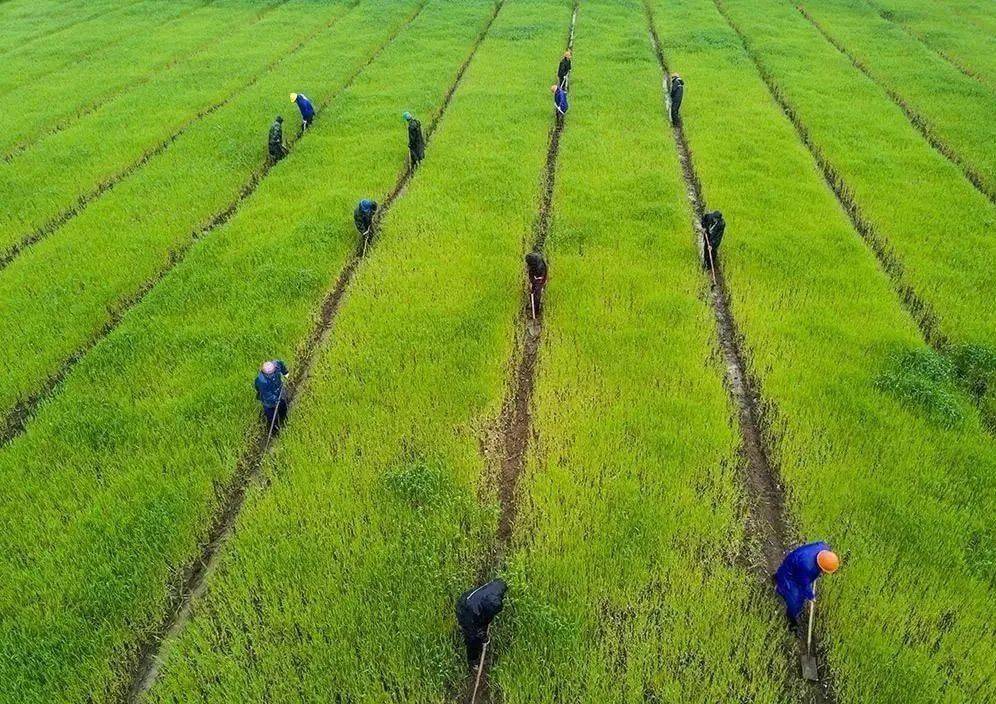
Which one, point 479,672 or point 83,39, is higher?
point 83,39

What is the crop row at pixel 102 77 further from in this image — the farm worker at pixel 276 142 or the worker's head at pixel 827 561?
the worker's head at pixel 827 561

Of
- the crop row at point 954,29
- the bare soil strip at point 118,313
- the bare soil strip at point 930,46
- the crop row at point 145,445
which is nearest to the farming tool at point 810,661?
the crop row at point 145,445

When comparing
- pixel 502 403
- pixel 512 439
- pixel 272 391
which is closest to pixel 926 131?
pixel 502 403

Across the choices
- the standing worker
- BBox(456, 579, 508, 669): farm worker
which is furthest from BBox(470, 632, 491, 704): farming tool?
the standing worker

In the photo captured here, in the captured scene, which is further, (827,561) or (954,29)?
(954,29)

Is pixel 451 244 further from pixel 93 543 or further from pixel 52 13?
pixel 52 13

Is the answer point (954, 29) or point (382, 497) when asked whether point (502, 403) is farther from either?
point (954, 29)
